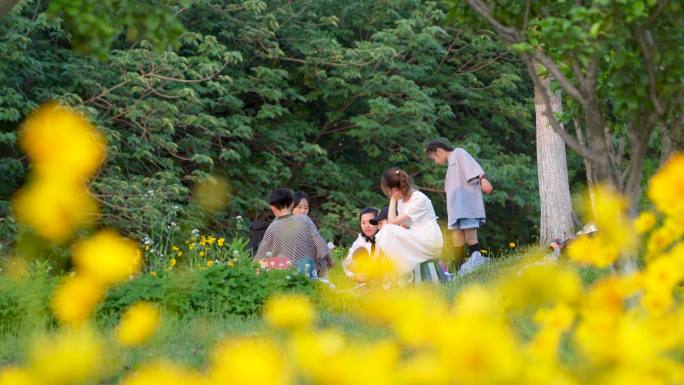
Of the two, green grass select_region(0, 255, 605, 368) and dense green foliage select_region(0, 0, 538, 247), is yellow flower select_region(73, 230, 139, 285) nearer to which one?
green grass select_region(0, 255, 605, 368)

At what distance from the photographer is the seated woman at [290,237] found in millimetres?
9961

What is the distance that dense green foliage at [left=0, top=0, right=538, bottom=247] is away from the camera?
1460cm

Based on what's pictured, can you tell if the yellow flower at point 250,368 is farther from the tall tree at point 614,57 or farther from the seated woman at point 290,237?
the seated woman at point 290,237

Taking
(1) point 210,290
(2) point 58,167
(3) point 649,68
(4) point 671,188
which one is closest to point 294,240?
(1) point 210,290

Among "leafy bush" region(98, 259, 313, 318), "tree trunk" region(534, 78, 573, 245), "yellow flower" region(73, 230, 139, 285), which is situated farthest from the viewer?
"tree trunk" region(534, 78, 573, 245)

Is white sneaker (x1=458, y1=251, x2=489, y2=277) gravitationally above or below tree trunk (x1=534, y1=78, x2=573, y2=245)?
below

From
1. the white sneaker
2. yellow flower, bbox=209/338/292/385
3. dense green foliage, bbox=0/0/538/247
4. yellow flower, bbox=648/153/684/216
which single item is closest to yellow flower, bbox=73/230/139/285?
yellow flower, bbox=209/338/292/385

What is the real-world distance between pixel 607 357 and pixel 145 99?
1376cm

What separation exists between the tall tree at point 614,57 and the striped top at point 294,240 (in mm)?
4525

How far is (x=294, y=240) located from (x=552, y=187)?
6357 mm

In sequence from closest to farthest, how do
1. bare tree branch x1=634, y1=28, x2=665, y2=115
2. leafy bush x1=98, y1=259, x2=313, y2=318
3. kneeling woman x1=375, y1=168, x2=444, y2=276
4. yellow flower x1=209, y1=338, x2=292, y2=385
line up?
A: yellow flower x1=209, y1=338, x2=292, y2=385 → bare tree branch x1=634, y1=28, x2=665, y2=115 → leafy bush x1=98, y1=259, x2=313, y2=318 → kneeling woman x1=375, y1=168, x2=444, y2=276

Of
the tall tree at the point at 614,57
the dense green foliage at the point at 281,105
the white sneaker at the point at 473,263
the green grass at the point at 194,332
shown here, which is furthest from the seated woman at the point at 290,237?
the tall tree at the point at 614,57

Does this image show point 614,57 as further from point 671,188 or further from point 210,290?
point 210,290

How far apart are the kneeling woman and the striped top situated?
845 mm
